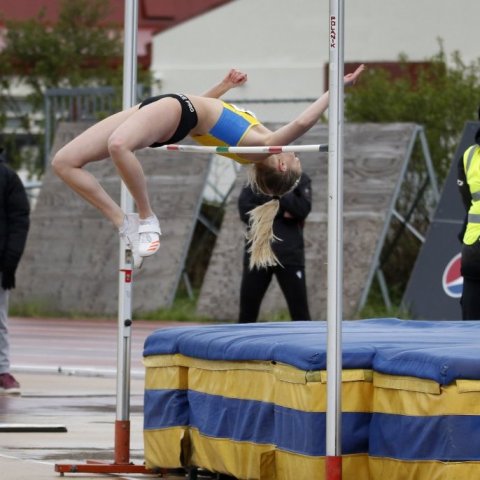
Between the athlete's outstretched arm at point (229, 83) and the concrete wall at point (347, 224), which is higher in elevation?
the athlete's outstretched arm at point (229, 83)

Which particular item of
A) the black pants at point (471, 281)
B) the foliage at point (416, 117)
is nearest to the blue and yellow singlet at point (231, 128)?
the black pants at point (471, 281)

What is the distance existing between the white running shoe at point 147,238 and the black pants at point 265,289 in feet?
16.1

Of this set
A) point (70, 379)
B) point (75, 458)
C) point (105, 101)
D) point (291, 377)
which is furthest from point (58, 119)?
point (291, 377)

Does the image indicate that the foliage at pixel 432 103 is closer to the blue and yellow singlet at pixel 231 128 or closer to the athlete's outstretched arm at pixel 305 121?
the blue and yellow singlet at pixel 231 128

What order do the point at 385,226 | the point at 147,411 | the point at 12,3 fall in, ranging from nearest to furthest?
the point at 147,411, the point at 385,226, the point at 12,3

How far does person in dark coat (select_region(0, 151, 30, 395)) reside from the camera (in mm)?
12742

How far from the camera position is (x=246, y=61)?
36.8 metres

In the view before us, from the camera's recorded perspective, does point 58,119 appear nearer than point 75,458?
No

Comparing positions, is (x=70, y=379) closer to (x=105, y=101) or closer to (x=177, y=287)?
(x=177, y=287)

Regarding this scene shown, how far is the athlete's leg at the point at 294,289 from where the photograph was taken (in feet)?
43.1

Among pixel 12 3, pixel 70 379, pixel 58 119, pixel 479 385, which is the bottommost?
pixel 70 379

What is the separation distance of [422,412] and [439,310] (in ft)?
39.8

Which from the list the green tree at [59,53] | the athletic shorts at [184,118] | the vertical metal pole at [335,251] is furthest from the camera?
the green tree at [59,53]

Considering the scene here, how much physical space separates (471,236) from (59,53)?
24756 mm
